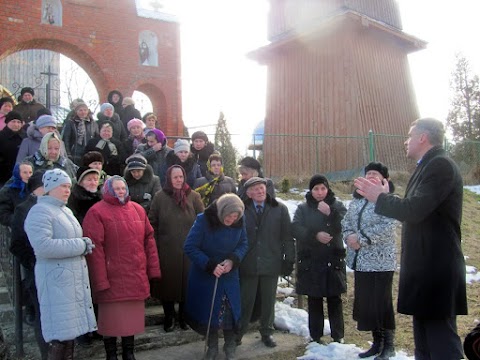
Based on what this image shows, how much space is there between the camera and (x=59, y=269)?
153 inches

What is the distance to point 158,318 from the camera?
18.4ft

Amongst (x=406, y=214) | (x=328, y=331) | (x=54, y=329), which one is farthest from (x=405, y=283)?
(x=54, y=329)

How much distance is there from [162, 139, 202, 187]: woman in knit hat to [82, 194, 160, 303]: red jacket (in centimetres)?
175

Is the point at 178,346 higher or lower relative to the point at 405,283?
lower

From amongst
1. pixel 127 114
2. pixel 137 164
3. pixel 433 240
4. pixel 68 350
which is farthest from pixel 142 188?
pixel 127 114

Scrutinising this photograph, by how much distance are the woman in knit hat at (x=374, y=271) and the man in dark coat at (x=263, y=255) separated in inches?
28.8

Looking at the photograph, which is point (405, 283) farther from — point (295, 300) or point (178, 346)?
point (295, 300)

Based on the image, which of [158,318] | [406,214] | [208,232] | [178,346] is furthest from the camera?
[158,318]

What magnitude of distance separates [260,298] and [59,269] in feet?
7.44

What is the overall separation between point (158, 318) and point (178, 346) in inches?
19.2

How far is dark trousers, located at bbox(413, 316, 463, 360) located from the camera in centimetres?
340

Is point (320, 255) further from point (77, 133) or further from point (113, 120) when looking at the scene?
point (113, 120)

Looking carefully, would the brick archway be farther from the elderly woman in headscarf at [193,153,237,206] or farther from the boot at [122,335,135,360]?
the boot at [122,335,135,360]

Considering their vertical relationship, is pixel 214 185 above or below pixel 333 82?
below
